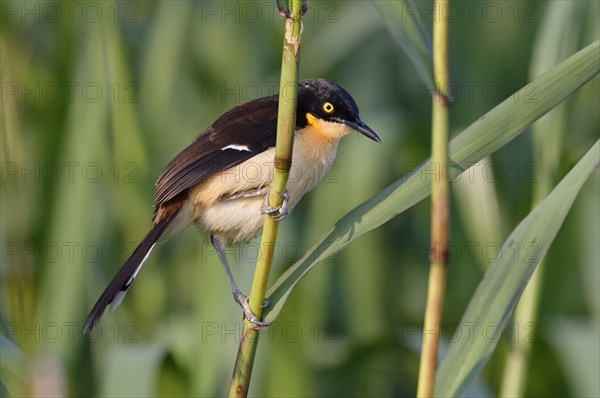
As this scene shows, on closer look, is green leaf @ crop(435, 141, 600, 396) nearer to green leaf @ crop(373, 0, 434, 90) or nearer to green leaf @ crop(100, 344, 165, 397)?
green leaf @ crop(373, 0, 434, 90)

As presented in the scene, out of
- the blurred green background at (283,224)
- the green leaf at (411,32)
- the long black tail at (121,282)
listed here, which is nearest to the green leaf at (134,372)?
Result: the blurred green background at (283,224)

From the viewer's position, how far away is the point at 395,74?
5.11 metres

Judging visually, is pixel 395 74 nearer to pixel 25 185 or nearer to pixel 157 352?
pixel 25 185

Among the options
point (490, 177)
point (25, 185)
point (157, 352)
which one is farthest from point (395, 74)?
point (157, 352)

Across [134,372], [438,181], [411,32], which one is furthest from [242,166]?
[438,181]

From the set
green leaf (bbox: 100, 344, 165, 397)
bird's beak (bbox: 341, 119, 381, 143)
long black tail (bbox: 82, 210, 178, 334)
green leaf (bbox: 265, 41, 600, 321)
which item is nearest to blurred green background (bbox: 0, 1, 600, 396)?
green leaf (bbox: 100, 344, 165, 397)

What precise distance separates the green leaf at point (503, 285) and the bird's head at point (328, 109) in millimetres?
1421

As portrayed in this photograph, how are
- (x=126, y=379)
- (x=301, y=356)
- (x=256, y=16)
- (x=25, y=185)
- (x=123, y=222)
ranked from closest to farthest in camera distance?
(x=126, y=379)
(x=301, y=356)
(x=25, y=185)
(x=123, y=222)
(x=256, y=16)

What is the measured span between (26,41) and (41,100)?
1.05 ft

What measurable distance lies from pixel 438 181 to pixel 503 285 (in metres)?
0.44

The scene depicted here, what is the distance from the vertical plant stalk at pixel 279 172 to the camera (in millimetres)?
1717

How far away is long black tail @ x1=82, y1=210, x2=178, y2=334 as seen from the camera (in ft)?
8.51

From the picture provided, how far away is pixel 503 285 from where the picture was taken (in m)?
1.95

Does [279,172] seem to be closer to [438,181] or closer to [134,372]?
[438,181]
